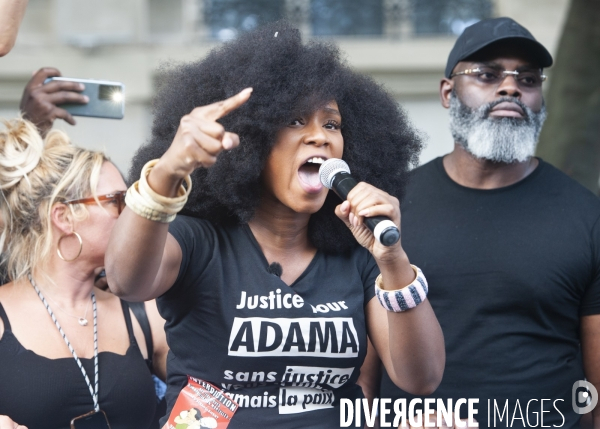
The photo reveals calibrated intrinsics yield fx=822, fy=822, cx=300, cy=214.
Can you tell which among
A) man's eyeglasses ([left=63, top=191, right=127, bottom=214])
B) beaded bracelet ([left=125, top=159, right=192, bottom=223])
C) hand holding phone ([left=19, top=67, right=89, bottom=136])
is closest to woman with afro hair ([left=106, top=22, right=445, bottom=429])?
beaded bracelet ([left=125, top=159, right=192, bottom=223])

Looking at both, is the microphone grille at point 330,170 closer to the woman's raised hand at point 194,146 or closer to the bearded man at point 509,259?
the woman's raised hand at point 194,146

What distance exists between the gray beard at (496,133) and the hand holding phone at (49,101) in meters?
1.70

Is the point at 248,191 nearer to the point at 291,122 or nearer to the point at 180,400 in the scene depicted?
the point at 291,122

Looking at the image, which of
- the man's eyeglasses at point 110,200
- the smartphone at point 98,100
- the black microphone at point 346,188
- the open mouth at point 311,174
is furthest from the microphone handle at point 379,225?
→ the smartphone at point 98,100

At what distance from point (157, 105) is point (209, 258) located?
651mm

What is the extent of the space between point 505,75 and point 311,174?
147cm

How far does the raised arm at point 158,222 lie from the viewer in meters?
2.06

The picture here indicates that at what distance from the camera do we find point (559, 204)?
11.4 ft

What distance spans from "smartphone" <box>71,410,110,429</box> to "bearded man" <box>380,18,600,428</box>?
1135 mm

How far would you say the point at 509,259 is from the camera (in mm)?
3363

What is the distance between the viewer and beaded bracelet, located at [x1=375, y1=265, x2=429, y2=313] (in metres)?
2.37

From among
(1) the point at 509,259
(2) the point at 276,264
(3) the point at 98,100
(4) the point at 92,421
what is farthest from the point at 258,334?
(3) the point at 98,100

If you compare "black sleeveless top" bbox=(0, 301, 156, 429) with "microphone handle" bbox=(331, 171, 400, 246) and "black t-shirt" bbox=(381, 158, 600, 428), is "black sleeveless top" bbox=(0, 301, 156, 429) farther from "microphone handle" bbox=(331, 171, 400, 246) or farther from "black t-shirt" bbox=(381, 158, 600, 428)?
"microphone handle" bbox=(331, 171, 400, 246)

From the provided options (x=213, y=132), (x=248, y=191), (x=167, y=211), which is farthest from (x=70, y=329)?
(x=213, y=132)
